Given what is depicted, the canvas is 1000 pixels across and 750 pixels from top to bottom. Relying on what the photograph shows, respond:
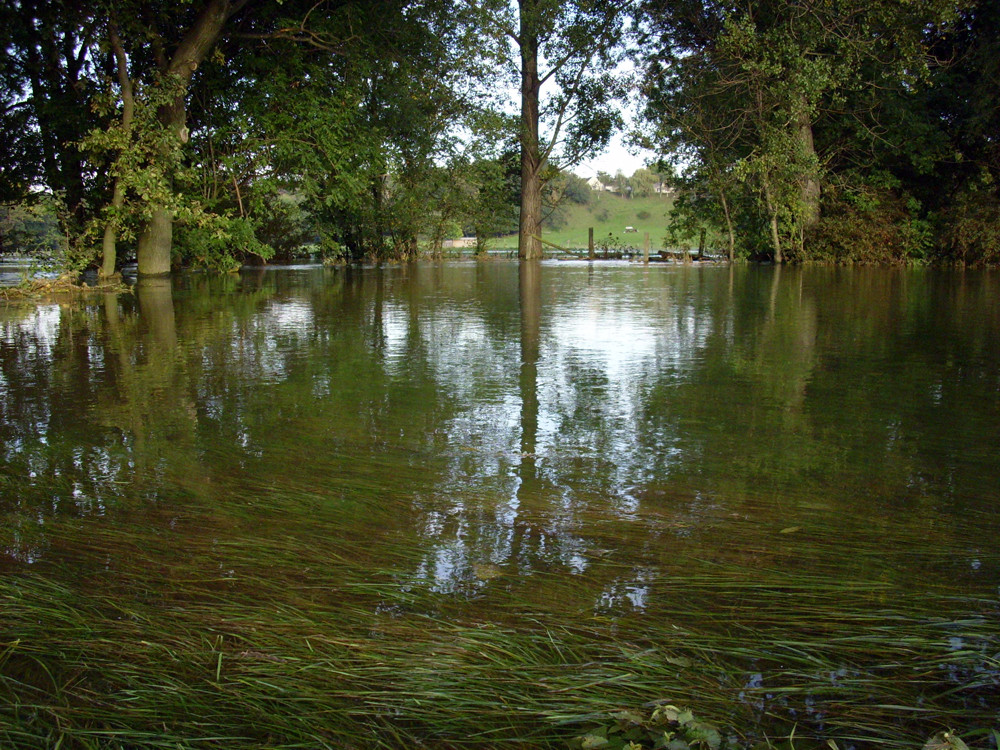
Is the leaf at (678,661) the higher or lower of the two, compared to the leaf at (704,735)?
higher

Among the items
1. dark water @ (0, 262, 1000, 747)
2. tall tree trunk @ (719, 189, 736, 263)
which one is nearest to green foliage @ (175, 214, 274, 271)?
dark water @ (0, 262, 1000, 747)

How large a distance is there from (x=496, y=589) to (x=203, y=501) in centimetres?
129

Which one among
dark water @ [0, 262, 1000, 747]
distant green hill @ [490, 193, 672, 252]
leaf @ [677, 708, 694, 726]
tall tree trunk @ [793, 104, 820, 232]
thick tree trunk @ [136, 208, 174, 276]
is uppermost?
distant green hill @ [490, 193, 672, 252]

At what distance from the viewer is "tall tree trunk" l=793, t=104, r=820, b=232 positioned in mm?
21406

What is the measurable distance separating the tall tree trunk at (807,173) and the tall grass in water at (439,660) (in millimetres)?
20507

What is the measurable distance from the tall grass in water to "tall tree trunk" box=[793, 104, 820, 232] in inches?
807

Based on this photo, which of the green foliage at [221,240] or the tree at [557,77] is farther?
the tree at [557,77]

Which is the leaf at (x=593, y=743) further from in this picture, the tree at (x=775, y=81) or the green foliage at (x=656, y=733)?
the tree at (x=775, y=81)

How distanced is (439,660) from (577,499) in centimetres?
120

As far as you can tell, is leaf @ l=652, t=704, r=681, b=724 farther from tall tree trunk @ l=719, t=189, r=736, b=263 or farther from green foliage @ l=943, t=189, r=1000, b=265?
tall tree trunk @ l=719, t=189, r=736, b=263

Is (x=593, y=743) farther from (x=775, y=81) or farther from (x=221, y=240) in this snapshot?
(x=775, y=81)

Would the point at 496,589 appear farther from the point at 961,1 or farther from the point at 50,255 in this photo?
the point at 961,1

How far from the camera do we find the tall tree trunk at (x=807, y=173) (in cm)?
2141

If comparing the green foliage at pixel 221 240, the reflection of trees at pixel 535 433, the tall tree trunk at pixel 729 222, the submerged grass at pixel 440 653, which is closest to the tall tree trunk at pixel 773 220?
the tall tree trunk at pixel 729 222
